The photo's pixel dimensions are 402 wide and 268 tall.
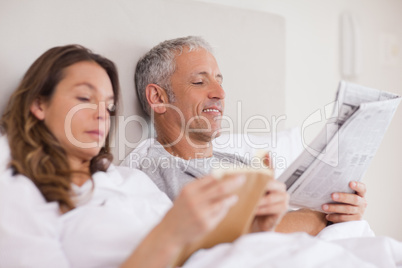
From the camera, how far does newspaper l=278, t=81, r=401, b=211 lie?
115 cm

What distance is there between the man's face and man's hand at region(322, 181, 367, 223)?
1.58 feet

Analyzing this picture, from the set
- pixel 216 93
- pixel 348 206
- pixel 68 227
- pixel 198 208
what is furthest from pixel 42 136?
pixel 348 206

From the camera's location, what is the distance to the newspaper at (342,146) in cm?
115

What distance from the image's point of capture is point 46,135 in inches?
42.4

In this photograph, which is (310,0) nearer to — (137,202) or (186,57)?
(186,57)

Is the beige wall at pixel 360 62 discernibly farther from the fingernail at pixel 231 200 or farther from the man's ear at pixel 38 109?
the fingernail at pixel 231 200

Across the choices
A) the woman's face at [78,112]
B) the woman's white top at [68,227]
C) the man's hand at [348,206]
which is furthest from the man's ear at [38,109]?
the man's hand at [348,206]

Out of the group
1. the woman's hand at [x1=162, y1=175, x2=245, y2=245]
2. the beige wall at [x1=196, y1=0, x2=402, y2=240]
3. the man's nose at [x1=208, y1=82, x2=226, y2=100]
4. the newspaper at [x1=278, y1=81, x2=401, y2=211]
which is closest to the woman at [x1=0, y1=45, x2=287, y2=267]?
the woman's hand at [x1=162, y1=175, x2=245, y2=245]

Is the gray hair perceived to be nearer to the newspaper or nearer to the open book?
the newspaper

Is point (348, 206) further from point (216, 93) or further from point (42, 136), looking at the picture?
point (42, 136)

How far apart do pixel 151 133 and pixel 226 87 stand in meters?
0.41

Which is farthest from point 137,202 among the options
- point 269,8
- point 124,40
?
point 269,8

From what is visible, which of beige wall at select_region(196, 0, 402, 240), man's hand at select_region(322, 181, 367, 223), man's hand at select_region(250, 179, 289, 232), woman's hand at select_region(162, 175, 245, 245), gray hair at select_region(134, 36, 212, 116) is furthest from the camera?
beige wall at select_region(196, 0, 402, 240)

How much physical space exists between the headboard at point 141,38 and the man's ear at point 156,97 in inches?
2.3
